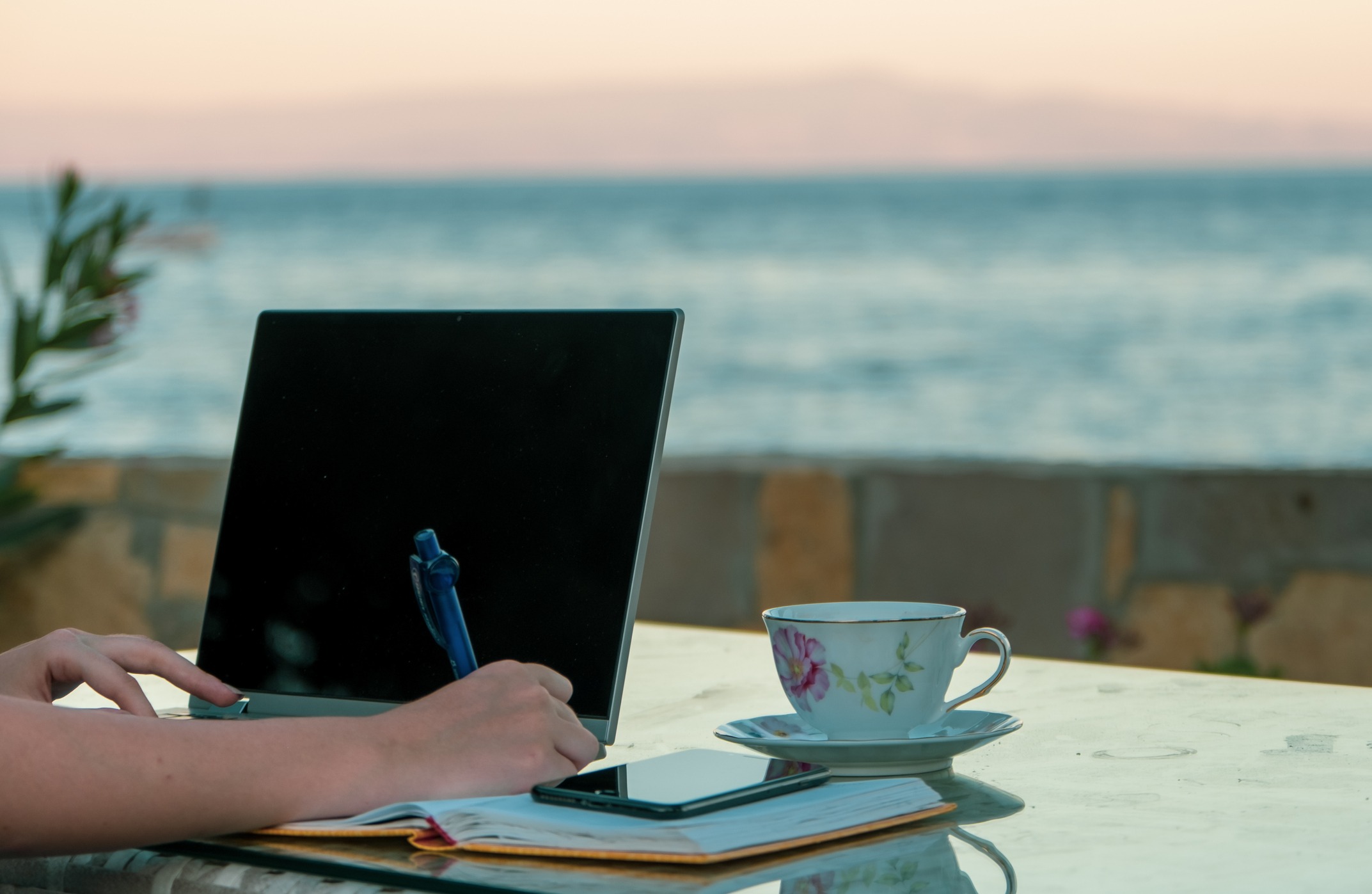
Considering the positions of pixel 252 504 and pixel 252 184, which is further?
pixel 252 184


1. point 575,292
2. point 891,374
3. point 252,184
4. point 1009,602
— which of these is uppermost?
point 252,184

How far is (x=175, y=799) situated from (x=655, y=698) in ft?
1.74

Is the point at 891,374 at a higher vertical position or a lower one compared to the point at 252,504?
higher

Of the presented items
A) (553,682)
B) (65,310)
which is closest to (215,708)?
(553,682)

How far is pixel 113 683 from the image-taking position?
1.00 m

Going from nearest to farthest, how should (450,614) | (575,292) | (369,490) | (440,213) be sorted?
(450,614), (369,490), (575,292), (440,213)

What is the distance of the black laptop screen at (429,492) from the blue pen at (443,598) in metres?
0.07

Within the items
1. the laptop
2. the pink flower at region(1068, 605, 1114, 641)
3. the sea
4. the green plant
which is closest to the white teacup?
the laptop

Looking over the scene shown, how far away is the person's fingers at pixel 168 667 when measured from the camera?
1018mm

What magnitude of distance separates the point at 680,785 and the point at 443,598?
21 cm

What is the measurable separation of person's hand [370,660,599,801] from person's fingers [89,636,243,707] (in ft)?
0.80

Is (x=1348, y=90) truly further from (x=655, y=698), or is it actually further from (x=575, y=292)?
(x=655, y=698)

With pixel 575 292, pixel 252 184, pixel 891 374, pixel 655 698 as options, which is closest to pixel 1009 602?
pixel 655 698

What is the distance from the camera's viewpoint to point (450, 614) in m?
0.92
